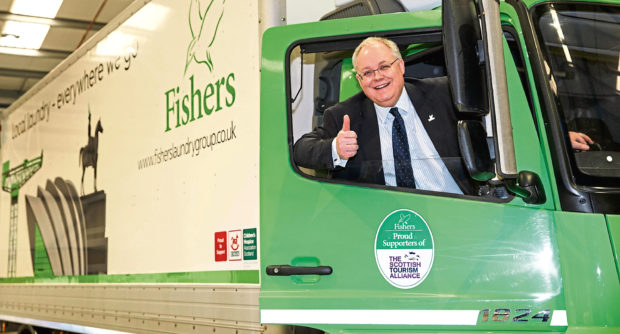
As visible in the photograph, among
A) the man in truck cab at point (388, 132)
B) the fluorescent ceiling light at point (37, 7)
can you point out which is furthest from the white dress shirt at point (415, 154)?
the fluorescent ceiling light at point (37, 7)

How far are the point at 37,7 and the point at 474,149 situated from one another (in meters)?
9.17

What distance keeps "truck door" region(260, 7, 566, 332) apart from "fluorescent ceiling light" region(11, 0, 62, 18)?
7941 mm

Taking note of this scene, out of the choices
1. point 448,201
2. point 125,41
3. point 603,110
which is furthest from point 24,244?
point 603,110

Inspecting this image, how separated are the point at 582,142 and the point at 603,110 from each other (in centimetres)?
15

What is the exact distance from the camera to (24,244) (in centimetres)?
712

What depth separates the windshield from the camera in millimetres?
2543

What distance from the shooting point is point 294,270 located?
2887mm

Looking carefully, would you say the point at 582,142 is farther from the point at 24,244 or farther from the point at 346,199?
the point at 24,244

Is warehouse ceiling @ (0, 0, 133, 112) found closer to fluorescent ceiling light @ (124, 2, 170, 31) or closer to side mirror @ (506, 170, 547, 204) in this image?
fluorescent ceiling light @ (124, 2, 170, 31)

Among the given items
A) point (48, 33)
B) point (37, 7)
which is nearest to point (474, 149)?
point (37, 7)

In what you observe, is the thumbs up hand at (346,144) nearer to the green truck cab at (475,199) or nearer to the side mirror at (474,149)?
the green truck cab at (475,199)

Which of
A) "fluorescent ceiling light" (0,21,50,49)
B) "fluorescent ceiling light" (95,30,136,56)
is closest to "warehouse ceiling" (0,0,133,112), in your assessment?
"fluorescent ceiling light" (0,21,50,49)

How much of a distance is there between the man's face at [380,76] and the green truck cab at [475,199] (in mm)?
60

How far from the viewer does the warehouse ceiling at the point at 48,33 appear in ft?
33.4
